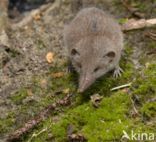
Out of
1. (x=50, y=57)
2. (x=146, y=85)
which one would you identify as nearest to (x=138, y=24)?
(x=50, y=57)

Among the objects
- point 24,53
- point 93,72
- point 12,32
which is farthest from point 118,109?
point 12,32

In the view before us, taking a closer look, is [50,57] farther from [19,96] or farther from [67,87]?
[19,96]

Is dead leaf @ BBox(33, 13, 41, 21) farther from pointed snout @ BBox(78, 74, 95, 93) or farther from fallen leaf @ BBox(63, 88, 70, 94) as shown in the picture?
pointed snout @ BBox(78, 74, 95, 93)

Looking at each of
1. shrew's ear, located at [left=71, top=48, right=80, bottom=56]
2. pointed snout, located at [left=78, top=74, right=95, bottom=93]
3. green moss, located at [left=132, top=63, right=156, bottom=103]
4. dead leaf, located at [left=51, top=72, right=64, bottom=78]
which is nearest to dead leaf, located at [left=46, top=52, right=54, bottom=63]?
dead leaf, located at [left=51, top=72, right=64, bottom=78]

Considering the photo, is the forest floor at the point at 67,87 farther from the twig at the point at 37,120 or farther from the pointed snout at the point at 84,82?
the pointed snout at the point at 84,82

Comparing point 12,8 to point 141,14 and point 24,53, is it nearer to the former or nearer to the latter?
point 24,53

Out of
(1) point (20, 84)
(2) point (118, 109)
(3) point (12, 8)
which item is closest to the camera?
(2) point (118, 109)
